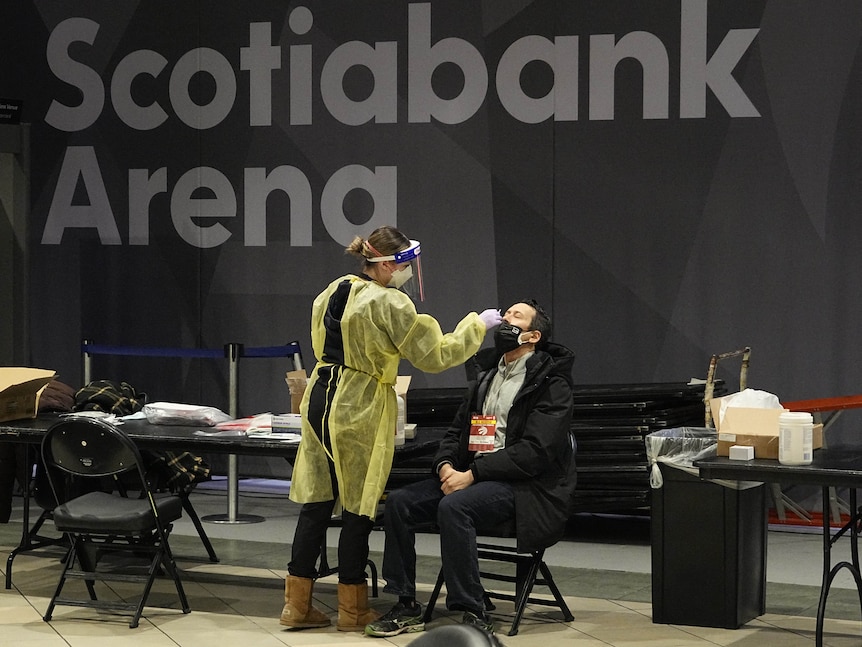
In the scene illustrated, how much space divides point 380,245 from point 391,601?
152 cm

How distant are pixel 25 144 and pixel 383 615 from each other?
4.64 m

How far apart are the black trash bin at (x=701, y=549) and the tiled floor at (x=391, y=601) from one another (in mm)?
76

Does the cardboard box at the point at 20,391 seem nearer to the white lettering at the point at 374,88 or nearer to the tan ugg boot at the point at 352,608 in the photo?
the tan ugg boot at the point at 352,608

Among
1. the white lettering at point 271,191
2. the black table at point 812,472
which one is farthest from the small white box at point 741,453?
the white lettering at point 271,191

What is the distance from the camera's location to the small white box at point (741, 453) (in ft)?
15.3

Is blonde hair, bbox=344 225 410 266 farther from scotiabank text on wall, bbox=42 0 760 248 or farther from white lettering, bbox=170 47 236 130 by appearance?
white lettering, bbox=170 47 236 130

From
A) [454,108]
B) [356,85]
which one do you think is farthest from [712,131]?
[356,85]

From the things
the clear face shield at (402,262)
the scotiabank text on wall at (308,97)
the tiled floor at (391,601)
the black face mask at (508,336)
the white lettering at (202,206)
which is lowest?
the tiled floor at (391,601)

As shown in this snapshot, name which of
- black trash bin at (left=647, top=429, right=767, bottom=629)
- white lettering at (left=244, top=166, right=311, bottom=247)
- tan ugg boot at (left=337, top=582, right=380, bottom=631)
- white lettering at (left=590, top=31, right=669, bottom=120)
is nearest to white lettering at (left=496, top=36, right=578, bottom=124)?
white lettering at (left=590, top=31, right=669, bottom=120)

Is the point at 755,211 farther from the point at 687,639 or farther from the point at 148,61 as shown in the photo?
the point at 148,61

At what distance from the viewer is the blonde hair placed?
507cm

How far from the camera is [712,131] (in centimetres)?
752

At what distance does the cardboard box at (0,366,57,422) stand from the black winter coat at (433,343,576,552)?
2132 mm

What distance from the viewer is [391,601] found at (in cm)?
561
